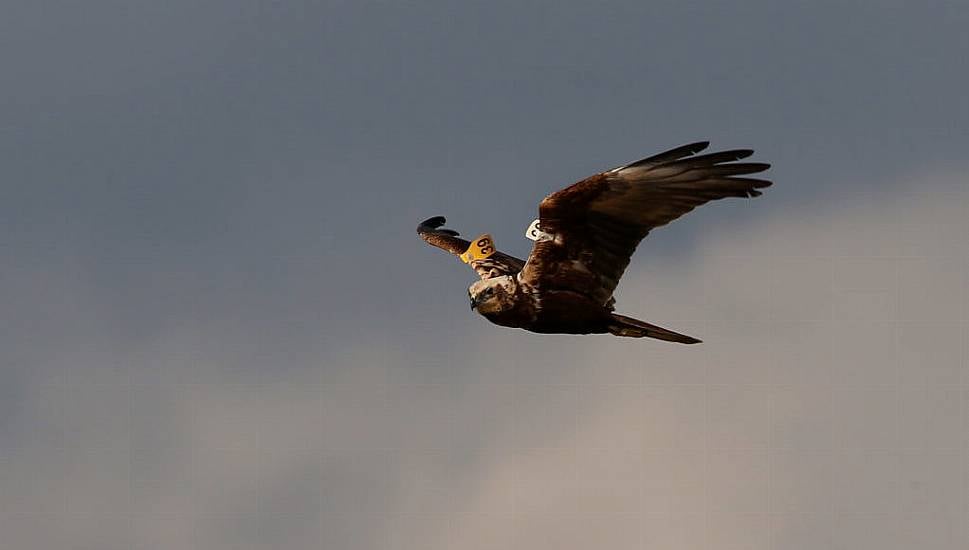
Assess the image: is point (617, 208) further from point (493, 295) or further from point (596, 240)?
point (493, 295)

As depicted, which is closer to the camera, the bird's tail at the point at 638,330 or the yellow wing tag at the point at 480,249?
the bird's tail at the point at 638,330

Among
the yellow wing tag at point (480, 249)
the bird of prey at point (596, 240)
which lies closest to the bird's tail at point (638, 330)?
the bird of prey at point (596, 240)

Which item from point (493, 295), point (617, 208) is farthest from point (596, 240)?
point (493, 295)

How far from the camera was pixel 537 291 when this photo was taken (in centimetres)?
3197

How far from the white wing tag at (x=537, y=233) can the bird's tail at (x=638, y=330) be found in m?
1.59

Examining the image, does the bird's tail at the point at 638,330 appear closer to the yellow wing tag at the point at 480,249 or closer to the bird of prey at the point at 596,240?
the bird of prey at the point at 596,240

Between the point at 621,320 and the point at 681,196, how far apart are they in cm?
209

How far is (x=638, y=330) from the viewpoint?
31.8 meters

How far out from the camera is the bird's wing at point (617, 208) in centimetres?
3081

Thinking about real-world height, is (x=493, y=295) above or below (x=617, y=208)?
below

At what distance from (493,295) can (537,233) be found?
1.19m

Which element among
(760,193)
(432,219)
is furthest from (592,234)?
(432,219)

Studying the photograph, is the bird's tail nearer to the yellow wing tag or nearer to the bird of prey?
the bird of prey

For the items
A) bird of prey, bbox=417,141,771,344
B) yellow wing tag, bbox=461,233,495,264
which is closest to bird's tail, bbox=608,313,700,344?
bird of prey, bbox=417,141,771,344
